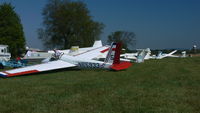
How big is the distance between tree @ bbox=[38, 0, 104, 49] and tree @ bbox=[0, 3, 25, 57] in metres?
7.92

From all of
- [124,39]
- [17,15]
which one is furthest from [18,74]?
[124,39]

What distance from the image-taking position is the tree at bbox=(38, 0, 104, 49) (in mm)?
41000

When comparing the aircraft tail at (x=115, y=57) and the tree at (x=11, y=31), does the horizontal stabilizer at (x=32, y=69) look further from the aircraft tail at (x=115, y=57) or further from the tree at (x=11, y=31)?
the tree at (x=11, y=31)

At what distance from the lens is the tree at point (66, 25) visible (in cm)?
4100

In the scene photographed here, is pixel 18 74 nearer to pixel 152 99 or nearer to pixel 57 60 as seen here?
pixel 57 60

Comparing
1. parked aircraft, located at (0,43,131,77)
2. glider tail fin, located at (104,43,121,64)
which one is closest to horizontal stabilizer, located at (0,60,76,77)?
parked aircraft, located at (0,43,131,77)

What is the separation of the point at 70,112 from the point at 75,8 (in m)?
39.9

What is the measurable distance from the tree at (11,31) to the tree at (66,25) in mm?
7919

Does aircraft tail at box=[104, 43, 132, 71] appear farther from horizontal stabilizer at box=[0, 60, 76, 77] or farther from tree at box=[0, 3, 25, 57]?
tree at box=[0, 3, 25, 57]

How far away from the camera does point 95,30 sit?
43.7 m

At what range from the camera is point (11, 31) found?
104 ft

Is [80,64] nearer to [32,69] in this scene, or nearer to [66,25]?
[32,69]

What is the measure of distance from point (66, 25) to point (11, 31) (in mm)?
11744

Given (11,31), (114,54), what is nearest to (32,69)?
(114,54)
